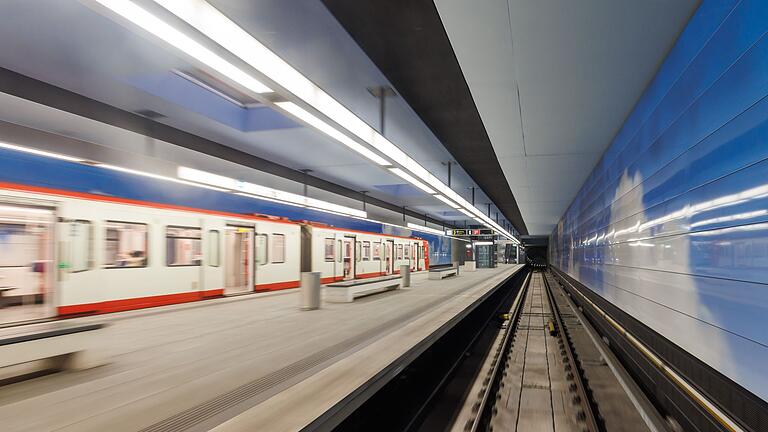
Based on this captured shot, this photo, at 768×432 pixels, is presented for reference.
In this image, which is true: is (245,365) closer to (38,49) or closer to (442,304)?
(38,49)

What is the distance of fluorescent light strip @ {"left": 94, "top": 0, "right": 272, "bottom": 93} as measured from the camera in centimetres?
228

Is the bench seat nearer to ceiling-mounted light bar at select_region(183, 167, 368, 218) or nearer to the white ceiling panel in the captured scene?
Answer: ceiling-mounted light bar at select_region(183, 167, 368, 218)

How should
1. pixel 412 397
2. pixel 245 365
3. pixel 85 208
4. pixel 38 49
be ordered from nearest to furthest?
pixel 245 365 < pixel 38 49 < pixel 412 397 < pixel 85 208

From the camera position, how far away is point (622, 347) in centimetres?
618

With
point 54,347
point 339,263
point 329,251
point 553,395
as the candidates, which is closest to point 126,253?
point 54,347

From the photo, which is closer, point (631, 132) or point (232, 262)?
point (631, 132)

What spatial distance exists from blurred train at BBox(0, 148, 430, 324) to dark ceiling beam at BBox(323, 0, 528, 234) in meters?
5.12

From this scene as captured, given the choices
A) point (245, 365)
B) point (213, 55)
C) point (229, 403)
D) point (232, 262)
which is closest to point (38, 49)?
point (213, 55)

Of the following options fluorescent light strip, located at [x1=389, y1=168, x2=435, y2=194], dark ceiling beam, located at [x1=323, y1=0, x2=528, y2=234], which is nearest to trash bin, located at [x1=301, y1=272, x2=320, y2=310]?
fluorescent light strip, located at [x1=389, y1=168, x2=435, y2=194]

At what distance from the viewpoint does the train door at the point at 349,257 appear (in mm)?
15711

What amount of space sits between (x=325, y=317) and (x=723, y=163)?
19.4 ft

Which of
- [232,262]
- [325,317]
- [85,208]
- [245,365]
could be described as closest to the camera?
[245,365]

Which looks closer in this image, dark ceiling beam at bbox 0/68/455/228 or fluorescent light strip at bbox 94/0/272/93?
fluorescent light strip at bbox 94/0/272/93

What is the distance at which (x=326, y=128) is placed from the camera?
436cm
